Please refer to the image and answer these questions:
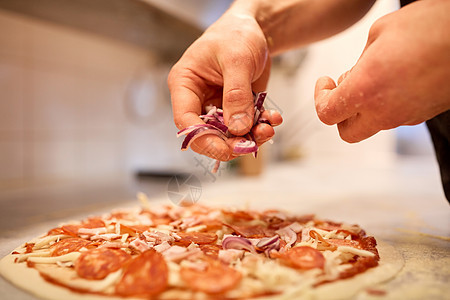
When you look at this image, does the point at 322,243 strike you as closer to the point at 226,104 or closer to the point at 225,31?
the point at 226,104

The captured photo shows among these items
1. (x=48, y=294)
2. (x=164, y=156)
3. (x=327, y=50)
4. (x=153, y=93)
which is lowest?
(x=48, y=294)

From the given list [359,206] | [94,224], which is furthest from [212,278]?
[359,206]

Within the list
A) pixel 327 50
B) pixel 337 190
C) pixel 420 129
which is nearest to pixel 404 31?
pixel 337 190

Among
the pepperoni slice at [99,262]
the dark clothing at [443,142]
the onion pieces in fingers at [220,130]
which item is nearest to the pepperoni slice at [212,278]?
the pepperoni slice at [99,262]

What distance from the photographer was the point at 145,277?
48 centimetres

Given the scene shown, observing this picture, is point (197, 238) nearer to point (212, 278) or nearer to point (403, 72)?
point (212, 278)

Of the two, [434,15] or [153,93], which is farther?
[153,93]

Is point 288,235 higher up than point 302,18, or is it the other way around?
point 302,18

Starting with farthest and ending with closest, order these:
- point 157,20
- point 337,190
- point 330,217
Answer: point 337,190 < point 157,20 < point 330,217

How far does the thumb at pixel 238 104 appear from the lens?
0.66 meters

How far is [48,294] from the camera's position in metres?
0.47

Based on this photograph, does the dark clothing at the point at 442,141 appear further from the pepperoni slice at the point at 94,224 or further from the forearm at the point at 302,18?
the pepperoni slice at the point at 94,224

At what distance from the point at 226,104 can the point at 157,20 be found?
67 centimetres

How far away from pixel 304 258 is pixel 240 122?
255mm
